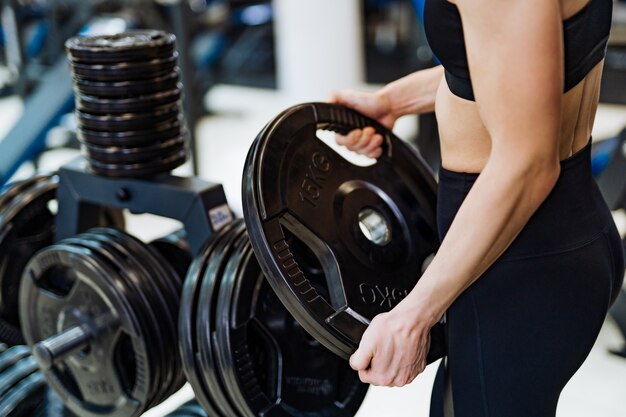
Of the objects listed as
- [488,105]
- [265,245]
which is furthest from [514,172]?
[265,245]

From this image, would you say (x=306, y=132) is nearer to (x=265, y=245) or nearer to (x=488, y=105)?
(x=265, y=245)

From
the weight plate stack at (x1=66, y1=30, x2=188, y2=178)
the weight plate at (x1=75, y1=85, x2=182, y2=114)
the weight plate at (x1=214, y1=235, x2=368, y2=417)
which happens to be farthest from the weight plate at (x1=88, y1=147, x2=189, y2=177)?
the weight plate at (x1=214, y1=235, x2=368, y2=417)

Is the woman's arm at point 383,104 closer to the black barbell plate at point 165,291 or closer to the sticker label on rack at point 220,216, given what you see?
the sticker label on rack at point 220,216

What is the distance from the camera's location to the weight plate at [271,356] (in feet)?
5.41

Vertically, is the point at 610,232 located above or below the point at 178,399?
above

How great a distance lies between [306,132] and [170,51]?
63cm

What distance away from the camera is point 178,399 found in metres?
2.41

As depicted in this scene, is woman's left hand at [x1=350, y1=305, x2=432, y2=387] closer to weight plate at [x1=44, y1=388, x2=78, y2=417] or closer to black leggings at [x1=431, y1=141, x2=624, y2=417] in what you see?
black leggings at [x1=431, y1=141, x2=624, y2=417]

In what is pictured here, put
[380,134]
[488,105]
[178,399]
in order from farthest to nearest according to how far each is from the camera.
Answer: [178,399] < [380,134] < [488,105]

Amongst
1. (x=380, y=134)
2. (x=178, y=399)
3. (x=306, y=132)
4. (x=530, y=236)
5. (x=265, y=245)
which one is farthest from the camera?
(x=178, y=399)

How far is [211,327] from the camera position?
1674mm

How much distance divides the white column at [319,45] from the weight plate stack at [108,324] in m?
2.67

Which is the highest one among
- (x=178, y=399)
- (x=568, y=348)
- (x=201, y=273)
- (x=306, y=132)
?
(x=306, y=132)

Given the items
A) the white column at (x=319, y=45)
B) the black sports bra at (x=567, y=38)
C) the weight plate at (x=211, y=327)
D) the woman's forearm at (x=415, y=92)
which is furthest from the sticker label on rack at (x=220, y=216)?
the white column at (x=319, y=45)
